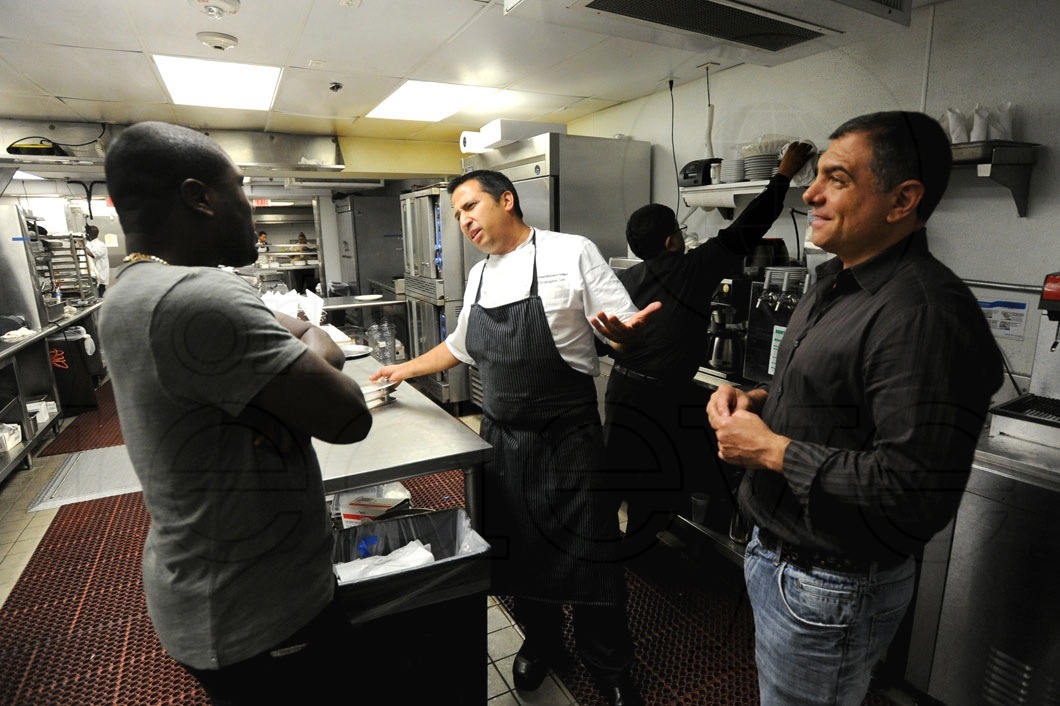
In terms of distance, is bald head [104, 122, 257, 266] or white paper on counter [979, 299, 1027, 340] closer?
bald head [104, 122, 257, 266]

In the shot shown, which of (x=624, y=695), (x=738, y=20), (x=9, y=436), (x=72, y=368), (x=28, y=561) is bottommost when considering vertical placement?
(x=28, y=561)

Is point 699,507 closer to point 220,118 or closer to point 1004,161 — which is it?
point 1004,161

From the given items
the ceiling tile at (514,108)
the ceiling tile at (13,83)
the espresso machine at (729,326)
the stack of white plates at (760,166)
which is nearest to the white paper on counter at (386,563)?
the espresso machine at (729,326)

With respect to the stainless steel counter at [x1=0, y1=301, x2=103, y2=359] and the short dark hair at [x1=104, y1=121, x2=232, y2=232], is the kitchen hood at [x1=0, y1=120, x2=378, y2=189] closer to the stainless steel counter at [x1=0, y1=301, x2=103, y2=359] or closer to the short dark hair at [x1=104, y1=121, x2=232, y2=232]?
the stainless steel counter at [x1=0, y1=301, x2=103, y2=359]

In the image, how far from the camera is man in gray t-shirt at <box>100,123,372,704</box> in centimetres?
87

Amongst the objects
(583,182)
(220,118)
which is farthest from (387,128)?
(583,182)

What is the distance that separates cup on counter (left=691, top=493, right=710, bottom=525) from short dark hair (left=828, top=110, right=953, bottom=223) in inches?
77.4

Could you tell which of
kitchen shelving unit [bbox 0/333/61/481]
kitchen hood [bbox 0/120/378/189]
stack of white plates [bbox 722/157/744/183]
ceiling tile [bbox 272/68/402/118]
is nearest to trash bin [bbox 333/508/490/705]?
stack of white plates [bbox 722/157/744/183]

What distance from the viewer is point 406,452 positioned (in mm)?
1593

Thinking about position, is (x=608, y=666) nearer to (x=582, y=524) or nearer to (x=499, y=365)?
(x=582, y=524)

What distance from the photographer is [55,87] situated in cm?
398

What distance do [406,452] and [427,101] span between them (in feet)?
12.6

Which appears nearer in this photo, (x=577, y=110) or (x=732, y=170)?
(x=732, y=170)

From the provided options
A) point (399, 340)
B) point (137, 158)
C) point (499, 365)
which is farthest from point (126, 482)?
point (137, 158)
